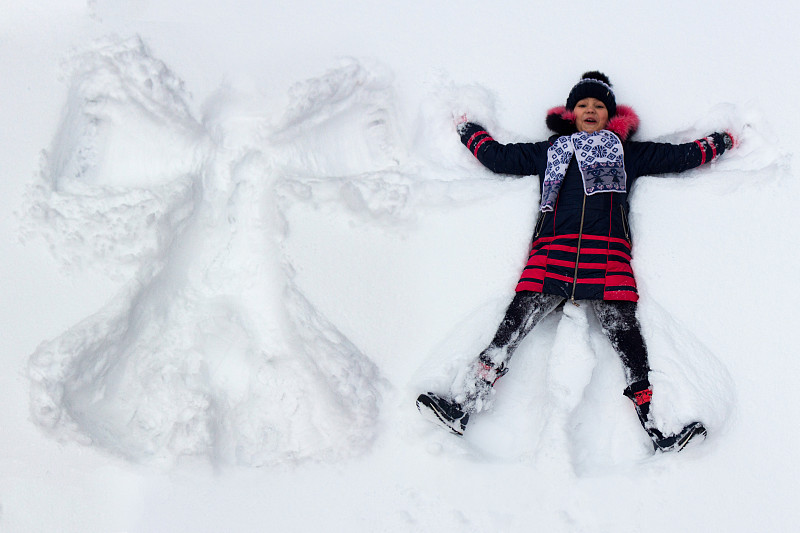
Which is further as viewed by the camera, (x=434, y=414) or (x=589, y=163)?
(x=589, y=163)

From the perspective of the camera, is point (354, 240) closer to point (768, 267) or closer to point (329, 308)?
point (329, 308)

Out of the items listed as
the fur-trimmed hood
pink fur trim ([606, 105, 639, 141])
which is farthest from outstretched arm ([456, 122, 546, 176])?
pink fur trim ([606, 105, 639, 141])

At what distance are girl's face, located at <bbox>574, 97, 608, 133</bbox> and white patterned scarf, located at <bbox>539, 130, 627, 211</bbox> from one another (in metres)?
0.07

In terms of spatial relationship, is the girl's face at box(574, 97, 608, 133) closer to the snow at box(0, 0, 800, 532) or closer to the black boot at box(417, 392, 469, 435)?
the snow at box(0, 0, 800, 532)

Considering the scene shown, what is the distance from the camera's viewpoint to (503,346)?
189 cm

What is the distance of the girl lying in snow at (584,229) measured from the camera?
185 cm

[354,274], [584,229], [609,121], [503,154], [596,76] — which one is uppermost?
[596,76]

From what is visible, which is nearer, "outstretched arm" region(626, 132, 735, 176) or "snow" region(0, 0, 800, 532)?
"snow" region(0, 0, 800, 532)

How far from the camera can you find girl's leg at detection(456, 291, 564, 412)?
1.86 meters

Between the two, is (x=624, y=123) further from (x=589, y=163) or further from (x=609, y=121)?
(x=589, y=163)

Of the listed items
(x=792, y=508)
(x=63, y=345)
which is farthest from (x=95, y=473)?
(x=792, y=508)

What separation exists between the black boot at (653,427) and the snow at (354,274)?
1.5 inches

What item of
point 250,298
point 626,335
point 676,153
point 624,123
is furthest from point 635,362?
point 250,298

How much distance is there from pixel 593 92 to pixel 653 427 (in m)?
1.18
